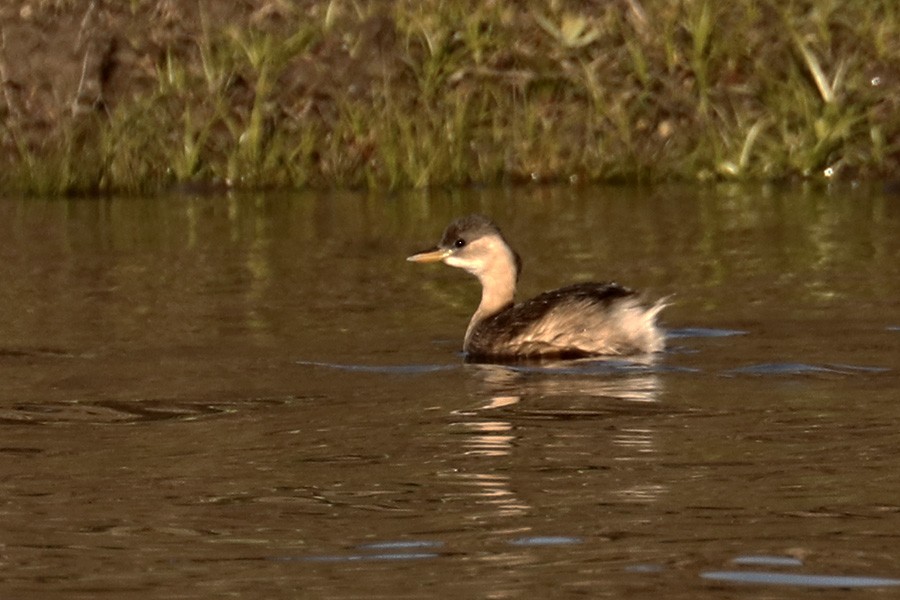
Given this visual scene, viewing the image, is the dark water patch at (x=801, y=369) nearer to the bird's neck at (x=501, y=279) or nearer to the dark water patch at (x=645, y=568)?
→ the bird's neck at (x=501, y=279)

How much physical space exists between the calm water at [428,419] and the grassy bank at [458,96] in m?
2.32

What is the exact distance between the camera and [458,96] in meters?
17.8

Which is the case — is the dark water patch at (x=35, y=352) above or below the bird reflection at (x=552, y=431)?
above

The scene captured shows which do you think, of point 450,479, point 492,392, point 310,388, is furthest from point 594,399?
point 450,479

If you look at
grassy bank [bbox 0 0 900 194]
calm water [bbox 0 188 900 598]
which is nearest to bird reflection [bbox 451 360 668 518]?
calm water [bbox 0 188 900 598]

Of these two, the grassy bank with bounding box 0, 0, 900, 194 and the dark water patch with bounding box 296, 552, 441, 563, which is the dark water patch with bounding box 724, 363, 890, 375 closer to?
the dark water patch with bounding box 296, 552, 441, 563

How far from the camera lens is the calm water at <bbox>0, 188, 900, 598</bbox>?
591 centimetres

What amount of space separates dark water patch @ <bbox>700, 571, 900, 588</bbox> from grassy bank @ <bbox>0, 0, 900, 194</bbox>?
11.6 m

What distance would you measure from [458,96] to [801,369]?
8848mm

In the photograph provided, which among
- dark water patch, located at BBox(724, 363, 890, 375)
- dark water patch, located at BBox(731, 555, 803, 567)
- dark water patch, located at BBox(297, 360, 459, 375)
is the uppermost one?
dark water patch, located at BBox(724, 363, 890, 375)

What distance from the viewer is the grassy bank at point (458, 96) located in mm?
17297

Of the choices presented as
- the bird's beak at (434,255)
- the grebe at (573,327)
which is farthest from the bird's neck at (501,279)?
the grebe at (573,327)

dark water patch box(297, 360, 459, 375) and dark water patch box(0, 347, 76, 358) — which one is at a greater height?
A: dark water patch box(0, 347, 76, 358)

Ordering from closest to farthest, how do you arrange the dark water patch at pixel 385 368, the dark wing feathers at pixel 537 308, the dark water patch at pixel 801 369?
the dark water patch at pixel 801 369, the dark water patch at pixel 385 368, the dark wing feathers at pixel 537 308
